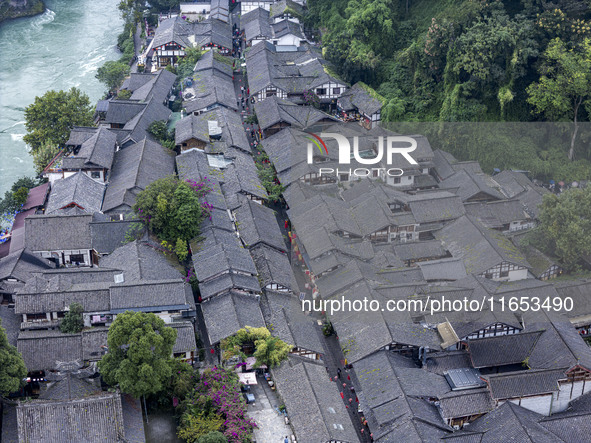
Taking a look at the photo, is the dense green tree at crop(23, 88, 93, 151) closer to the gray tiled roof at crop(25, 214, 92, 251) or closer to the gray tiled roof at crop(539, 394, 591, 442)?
the gray tiled roof at crop(25, 214, 92, 251)

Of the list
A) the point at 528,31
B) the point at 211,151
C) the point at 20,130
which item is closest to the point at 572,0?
the point at 528,31

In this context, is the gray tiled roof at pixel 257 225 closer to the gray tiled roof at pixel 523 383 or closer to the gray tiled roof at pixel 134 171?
the gray tiled roof at pixel 134 171

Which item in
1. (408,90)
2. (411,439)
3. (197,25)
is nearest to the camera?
(411,439)

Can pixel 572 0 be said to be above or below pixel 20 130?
above

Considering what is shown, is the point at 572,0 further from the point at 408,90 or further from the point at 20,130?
the point at 20,130

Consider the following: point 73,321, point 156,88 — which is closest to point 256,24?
point 156,88

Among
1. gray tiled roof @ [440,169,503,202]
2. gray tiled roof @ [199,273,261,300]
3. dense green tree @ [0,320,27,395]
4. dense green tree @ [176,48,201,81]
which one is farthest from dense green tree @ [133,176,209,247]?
dense green tree @ [176,48,201,81]
